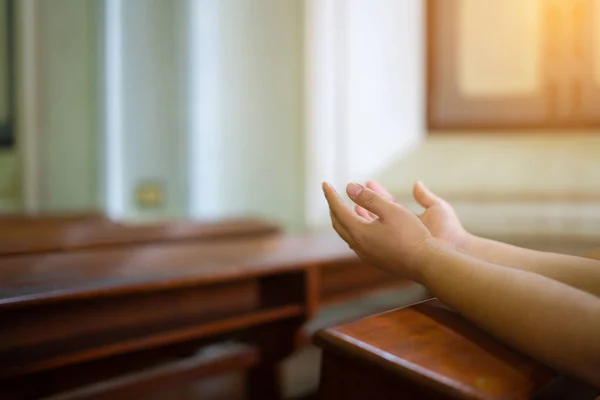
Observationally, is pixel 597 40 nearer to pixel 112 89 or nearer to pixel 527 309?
pixel 527 309

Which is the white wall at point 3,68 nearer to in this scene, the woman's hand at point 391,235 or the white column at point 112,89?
the white column at point 112,89

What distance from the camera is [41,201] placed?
2.42 meters

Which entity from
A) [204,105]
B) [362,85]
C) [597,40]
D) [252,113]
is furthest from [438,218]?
[204,105]

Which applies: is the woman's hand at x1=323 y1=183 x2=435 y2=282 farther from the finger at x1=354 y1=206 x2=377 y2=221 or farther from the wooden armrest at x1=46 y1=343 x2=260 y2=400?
the wooden armrest at x1=46 y1=343 x2=260 y2=400

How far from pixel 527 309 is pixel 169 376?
86cm

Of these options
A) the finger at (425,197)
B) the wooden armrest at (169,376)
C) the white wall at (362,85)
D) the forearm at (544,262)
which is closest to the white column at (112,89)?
the white wall at (362,85)

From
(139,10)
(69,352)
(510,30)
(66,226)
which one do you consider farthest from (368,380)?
(139,10)

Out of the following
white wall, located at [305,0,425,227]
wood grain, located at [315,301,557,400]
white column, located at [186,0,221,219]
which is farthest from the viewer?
white column, located at [186,0,221,219]

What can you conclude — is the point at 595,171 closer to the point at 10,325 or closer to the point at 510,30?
the point at 510,30

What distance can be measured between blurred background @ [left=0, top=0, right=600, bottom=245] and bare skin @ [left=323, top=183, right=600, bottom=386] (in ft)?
4.15

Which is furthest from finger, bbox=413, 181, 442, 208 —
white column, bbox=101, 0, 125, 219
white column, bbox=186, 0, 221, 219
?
white column, bbox=101, 0, 125, 219

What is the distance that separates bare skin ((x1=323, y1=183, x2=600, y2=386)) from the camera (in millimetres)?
520

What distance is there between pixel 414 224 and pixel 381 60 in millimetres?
1443

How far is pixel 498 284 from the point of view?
0.57 meters
